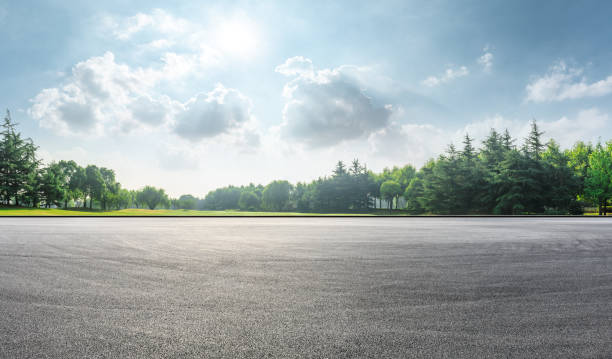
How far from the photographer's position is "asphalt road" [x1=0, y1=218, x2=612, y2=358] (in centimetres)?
285

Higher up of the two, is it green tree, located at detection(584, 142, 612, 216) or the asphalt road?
green tree, located at detection(584, 142, 612, 216)

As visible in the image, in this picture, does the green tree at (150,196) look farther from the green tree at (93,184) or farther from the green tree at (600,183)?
the green tree at (600,183)

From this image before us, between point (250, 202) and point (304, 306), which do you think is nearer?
point (304, 306)

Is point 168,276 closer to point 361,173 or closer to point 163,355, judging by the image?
point 163,355

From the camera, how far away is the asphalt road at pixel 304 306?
285 centimetres

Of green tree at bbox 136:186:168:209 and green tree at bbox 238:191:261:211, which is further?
green tree at bbox 238:191:261:211

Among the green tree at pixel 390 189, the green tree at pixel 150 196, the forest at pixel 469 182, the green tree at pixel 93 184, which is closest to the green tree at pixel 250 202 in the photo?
the green tree at pixel 150 196

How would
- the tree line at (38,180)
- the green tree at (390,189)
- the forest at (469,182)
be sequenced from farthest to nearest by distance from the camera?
the green tree at (390,189) < the tree line at (38,180) < the forest at (469,182)

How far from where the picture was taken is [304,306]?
→ 12.8ft

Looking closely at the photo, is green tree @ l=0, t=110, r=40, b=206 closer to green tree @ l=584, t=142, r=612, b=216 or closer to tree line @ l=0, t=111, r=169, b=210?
tree line @ l=0, t=111, r=169, b=210

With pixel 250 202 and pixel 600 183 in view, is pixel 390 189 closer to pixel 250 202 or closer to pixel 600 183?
pixel 600 183

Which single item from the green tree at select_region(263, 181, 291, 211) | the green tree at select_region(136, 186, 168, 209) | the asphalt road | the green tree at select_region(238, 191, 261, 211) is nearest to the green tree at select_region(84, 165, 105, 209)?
the green tree at select_region(136, 186, 168, 209)

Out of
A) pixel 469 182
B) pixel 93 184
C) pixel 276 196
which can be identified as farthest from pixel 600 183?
pixel 93 184

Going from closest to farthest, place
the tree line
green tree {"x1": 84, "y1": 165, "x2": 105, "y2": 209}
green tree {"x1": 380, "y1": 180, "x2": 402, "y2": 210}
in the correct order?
the tree line → green tree {"x1": 84, "y1": 165, "x2": 105, "y2": 209} → green tree {"x1": 380, "y1": 180, "x2": 402, "y2": 210}
